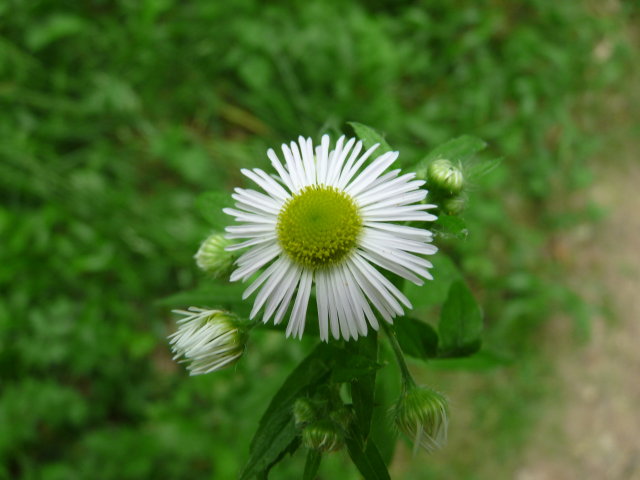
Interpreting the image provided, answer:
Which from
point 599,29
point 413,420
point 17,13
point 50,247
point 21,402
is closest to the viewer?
point 413,420

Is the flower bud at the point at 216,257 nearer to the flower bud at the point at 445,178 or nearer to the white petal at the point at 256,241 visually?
the white petal at the point at 256,241

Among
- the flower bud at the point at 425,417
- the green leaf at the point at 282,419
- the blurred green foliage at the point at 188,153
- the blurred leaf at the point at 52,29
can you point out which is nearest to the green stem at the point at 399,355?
the flower bud at the point at 425,417

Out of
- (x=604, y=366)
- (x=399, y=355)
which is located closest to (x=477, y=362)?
(x=399, y=355)

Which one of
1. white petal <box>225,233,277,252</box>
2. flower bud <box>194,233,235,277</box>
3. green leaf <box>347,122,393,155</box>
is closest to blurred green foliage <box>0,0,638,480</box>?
flower bud <box>194,233,235,277</box>

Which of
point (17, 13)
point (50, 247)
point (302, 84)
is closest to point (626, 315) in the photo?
point (302, 84)

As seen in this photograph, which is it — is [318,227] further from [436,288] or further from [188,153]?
[188,153]

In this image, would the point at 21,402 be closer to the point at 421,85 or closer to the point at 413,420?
the point at 413,420

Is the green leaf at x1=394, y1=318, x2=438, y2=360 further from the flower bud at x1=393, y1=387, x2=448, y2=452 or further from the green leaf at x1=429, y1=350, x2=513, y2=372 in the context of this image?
the green leaf at x1=429, y1=350, x2=513, y2=372
